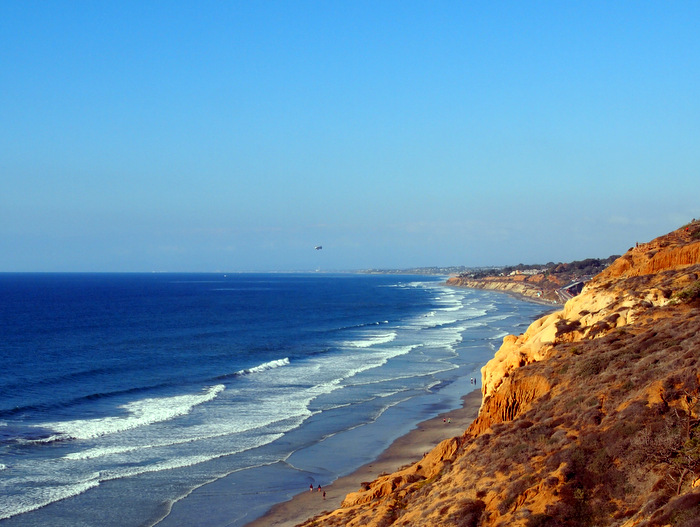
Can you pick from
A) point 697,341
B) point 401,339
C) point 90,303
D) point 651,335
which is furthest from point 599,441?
point 90,303

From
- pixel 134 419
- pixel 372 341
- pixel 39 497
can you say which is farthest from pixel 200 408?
pixel 372 341

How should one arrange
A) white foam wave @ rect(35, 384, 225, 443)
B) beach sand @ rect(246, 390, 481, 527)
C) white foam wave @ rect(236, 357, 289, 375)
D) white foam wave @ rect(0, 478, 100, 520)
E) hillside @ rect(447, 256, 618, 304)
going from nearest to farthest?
1. white foam wave @ rect(0, 478, 100, 520)
2. beach sand @ rect(246, 390, 481, 527)
3. white foam wave @ rect(35, 384, 225, 443)
4. white foam wave @ rect(236, 357, 289, 375)
5. hillside @ rect(447, 256, 618, 304)

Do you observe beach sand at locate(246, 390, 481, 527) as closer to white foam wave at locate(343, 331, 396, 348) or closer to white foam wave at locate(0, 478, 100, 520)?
white foam wave at locate(0, 478, 100, 520)

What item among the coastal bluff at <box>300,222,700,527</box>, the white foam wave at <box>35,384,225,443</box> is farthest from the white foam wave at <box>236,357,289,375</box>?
the coastal bluff at <box>300,222,700,527</box>

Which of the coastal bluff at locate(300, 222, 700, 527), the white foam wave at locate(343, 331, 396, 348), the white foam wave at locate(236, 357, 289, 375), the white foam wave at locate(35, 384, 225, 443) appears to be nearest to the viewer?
the coastal bluff at locate(300, 222, 700, 527)

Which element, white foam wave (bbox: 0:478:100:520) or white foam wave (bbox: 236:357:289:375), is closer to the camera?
white foam wave (bbox: 0:478:100:520)

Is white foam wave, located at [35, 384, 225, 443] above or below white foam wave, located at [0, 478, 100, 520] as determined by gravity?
above

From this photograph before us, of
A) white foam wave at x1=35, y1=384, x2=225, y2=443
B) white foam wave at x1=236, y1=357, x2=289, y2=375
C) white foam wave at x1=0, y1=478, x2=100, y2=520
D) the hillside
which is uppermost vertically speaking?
the hillside
